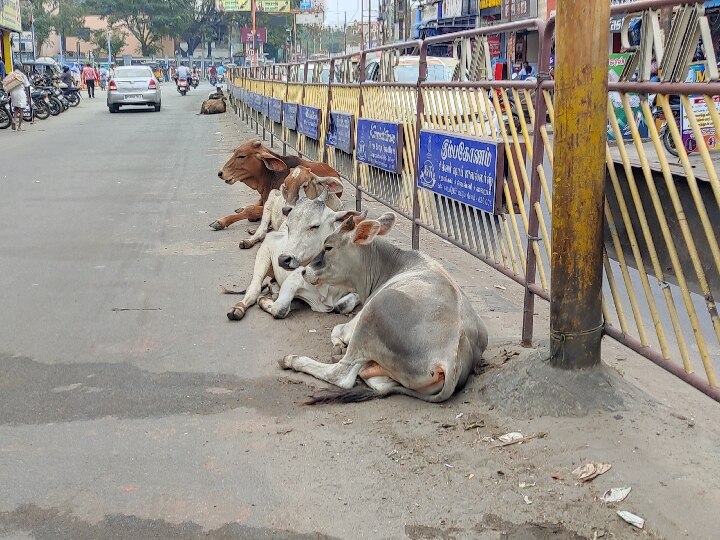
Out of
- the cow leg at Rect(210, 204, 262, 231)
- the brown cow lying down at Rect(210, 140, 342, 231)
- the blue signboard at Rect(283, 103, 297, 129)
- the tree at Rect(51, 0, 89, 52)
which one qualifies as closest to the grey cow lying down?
the brown cow lying down at Rect(210, 140, 342, 231)

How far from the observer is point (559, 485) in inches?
143

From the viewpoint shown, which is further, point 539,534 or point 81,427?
point 81,427

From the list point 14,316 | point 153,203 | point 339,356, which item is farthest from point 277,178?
point 339,356

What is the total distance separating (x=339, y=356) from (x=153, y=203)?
696 cm

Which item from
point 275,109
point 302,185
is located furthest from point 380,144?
point 275,109

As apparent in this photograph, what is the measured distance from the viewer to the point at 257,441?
421 centimetres

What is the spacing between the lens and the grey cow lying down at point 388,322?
4.52 meters

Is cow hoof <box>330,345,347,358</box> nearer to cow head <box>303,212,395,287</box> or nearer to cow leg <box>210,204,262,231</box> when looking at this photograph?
cow head <box>303,212,395,287</box>

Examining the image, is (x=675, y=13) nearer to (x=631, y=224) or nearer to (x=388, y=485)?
(x=631, y=224)

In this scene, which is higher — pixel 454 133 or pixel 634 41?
pixel 634 41

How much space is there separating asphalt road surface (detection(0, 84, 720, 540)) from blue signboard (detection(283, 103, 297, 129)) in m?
6.02

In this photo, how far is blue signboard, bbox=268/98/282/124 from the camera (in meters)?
15.1

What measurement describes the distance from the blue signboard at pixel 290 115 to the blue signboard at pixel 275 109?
81 centimetres

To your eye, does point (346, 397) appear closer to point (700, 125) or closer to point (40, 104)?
point (700, 125)
